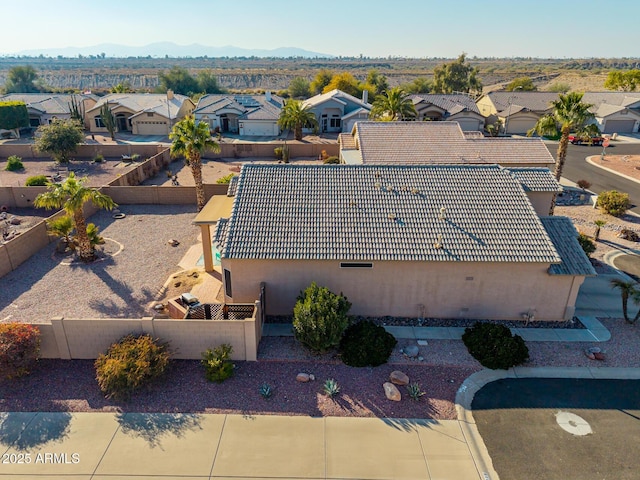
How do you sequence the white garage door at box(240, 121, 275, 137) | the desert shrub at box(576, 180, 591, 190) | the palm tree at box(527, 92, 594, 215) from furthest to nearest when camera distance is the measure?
the white garage door at box(240, 121, 275, 137)
the desert shrub at box(576, 180, 591, 190)
the palm tree at box(527, 92, 594, 215)

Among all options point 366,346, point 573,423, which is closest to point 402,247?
point 366,346

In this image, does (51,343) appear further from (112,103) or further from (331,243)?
(112,103)

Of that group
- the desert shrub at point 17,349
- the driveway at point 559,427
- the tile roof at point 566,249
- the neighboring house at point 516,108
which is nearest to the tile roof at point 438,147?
the tile roof at point 566,249

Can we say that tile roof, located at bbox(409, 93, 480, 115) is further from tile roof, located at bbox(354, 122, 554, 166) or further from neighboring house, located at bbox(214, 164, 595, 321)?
neighboring house, located at bbox(214, 164, 595, 321)

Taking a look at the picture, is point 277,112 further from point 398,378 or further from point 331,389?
point 331,389

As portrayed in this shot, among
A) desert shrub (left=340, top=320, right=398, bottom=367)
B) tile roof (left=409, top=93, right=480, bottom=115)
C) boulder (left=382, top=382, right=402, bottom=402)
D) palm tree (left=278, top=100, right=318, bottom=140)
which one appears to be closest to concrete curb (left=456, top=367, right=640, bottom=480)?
boulder (left=382, top=382, right=402, bottom=402)

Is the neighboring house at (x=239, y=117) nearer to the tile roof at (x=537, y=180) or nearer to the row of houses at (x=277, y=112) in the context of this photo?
the row of houses at (x=277, y=112)

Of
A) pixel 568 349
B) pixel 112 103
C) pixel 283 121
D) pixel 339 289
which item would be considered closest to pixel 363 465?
pixel 339 289
